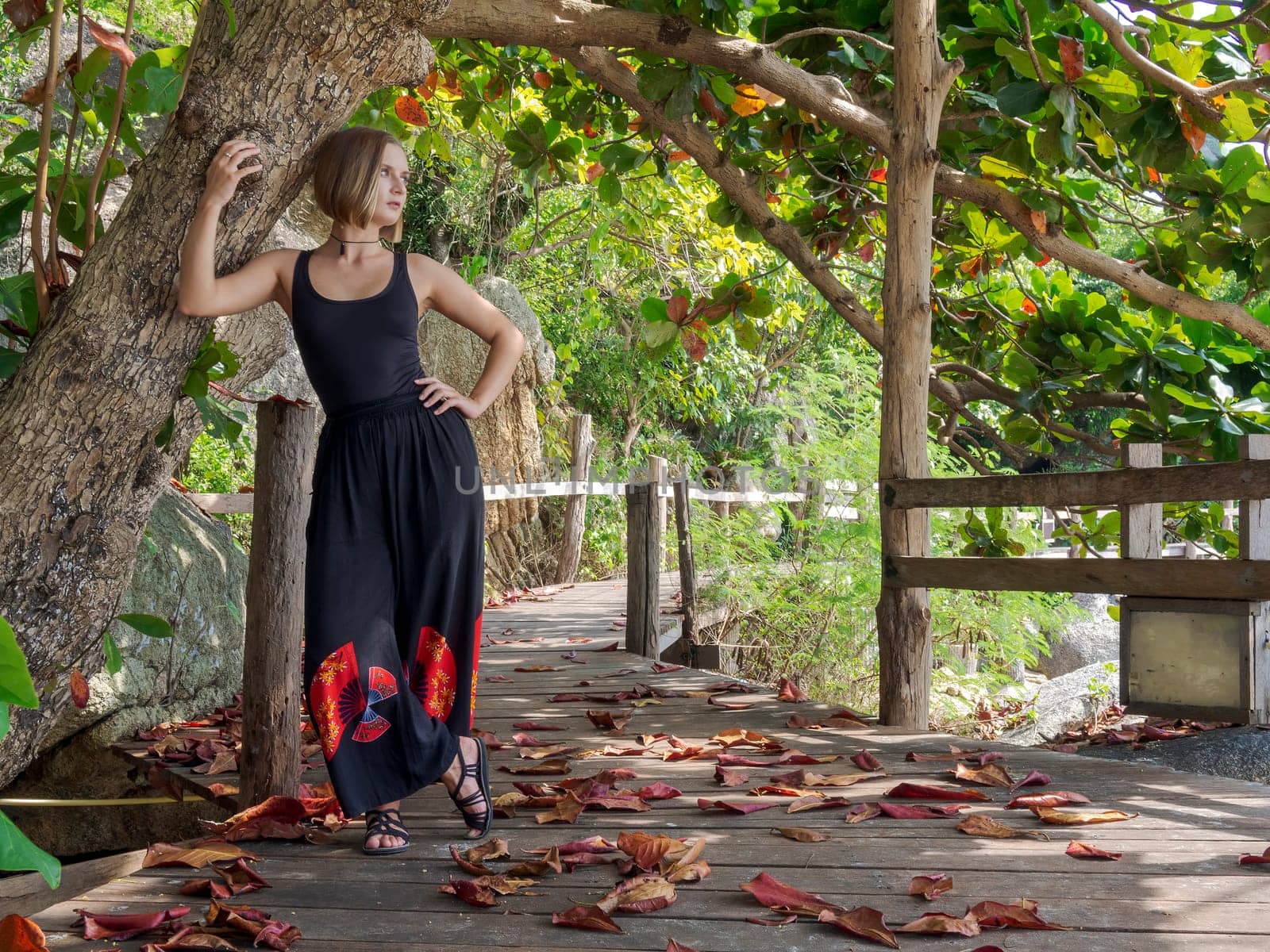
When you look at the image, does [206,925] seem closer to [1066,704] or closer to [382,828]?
[382,828]

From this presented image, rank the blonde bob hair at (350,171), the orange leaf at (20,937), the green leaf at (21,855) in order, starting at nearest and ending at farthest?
the green leaf at (21,855)
the orange leaf at (20,937)
the blonde bob hair at (350,171)

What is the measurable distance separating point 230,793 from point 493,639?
12.8ft

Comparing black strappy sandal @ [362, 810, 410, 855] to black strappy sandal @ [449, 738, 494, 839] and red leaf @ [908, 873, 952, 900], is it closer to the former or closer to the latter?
black strappy sandal @ [449, 738, 494, 839]

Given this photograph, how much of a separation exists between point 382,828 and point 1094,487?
263cm

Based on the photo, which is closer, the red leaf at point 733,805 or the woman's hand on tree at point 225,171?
the woman's hand on tree at point 225,171

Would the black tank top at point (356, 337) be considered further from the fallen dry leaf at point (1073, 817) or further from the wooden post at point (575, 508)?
the wooden post at point (575, 508)

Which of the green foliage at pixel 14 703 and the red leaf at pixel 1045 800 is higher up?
the green foliage at pixel 14 703

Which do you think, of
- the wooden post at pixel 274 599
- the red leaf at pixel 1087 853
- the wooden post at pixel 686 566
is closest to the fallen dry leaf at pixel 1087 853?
the red leaf at pixel 1087 853

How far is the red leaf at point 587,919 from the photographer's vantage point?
79.0 inches

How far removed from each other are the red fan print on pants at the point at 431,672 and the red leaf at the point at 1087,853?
148cm

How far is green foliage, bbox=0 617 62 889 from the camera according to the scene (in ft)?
3.20

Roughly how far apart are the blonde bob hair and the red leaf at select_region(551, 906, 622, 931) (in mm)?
1592

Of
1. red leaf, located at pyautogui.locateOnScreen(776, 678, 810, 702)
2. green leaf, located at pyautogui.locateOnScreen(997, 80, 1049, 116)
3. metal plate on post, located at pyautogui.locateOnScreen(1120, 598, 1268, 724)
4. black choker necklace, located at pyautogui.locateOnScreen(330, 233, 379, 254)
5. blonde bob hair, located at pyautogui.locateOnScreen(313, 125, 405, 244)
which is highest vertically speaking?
green leaf, located at pyautogui.locateOnScreen(997, 80, 1049, 116)

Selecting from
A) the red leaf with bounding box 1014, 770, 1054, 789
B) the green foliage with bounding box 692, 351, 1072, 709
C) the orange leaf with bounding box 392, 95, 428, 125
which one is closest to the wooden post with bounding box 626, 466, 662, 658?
the green foliage with bounding box 692, 351, 1072, 709
